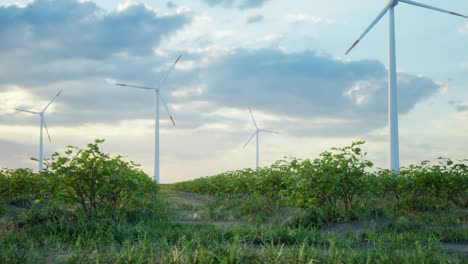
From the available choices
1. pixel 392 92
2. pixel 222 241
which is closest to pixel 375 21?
pixel 392 92

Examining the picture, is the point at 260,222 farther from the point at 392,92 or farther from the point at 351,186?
the point at 392,92

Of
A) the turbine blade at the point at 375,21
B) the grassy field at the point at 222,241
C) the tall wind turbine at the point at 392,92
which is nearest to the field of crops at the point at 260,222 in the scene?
the grassy field at the point at 222,241

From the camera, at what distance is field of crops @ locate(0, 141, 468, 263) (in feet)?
16.8

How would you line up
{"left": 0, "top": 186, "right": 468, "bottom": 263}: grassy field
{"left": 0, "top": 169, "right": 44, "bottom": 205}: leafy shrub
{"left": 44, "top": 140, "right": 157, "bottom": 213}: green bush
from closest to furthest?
{"left": 0, "top": 186, "right": 468, "bottom": 263}: grassy field
{"left": 44, "top": 140, "right": 157, "bottom": 213}: green bush
{"left": 0, "top": 169, "right": 44, "bottom": 205}: leafy shrub

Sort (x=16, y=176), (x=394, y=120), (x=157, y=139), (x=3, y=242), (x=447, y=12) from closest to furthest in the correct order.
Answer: (x=3, y=242), (x=16, y=176), (x=394, y=120), (x=447, y=12), (x=157, y=139)

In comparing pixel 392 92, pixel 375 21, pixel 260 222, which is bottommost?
pixel 260 222

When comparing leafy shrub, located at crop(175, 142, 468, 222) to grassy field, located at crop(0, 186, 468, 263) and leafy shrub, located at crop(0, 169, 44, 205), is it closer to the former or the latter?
grassy field, located at crop(0, 186, 468, 263)

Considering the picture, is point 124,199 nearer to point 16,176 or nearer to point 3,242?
point 3,242

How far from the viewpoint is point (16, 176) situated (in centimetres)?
1559

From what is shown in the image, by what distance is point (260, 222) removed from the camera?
9.49 metres

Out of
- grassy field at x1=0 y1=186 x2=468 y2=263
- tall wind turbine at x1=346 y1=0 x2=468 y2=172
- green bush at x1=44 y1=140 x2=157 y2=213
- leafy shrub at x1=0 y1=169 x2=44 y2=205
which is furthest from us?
tall wind turbine at x1=346 y1=0 x2=468 y2=172

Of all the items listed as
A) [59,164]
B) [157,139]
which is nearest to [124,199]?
[59,164]

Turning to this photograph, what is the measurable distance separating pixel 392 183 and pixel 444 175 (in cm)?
130

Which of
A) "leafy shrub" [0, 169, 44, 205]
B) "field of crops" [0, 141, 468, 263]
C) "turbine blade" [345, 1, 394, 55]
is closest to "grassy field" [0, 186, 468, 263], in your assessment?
"field of crops" [0, 141, 468, 263]
